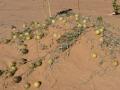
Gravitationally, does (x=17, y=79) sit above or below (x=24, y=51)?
below

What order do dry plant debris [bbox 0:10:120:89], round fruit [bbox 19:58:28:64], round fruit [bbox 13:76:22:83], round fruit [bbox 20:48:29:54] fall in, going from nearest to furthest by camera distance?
1. round fruit [bbox 13:76:22:83]
2. dry plant debris [bbox 0:10:120:89]
3. round fruit [bbox 19:58:28:64]
4. round fruit [bbox 20:48:29:54]

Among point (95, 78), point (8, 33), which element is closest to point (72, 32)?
point (95, 78)

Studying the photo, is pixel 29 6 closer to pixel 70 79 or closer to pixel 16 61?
pixel 16 61

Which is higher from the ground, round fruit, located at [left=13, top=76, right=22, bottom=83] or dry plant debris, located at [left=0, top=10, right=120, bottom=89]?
dry plant debris, located at [left=0, top=10, right=120, bottom=89]

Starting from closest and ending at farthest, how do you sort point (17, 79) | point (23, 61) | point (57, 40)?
point (17, 79), point (23, 61), point (57, 40)

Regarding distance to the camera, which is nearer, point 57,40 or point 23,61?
point 23,61

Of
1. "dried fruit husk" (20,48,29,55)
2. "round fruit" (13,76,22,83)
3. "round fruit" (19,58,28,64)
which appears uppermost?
"dried fruit husk" (20,48,29,55)

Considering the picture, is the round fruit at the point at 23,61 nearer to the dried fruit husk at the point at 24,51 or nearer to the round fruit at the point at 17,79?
the dried fruit husk at the point at 24,51

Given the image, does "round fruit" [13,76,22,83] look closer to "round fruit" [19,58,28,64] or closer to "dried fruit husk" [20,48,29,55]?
"round fruit" [19,58,28,64]

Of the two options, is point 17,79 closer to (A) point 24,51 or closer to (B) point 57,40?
(A) point 24,51

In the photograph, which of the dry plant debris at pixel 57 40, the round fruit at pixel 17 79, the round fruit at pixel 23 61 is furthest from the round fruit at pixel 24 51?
the round fruit at pixel 17 79

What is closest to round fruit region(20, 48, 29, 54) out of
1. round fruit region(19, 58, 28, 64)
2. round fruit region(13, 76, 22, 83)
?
round fruit region(19, 58, 28, 64)

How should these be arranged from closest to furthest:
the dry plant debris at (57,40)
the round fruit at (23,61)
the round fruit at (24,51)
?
the dry plant debris at (57,40)
the round fruit at (23,61)
the round fruit at (24,51)

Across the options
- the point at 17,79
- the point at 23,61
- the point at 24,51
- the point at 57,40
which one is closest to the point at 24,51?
the point at 24,51
